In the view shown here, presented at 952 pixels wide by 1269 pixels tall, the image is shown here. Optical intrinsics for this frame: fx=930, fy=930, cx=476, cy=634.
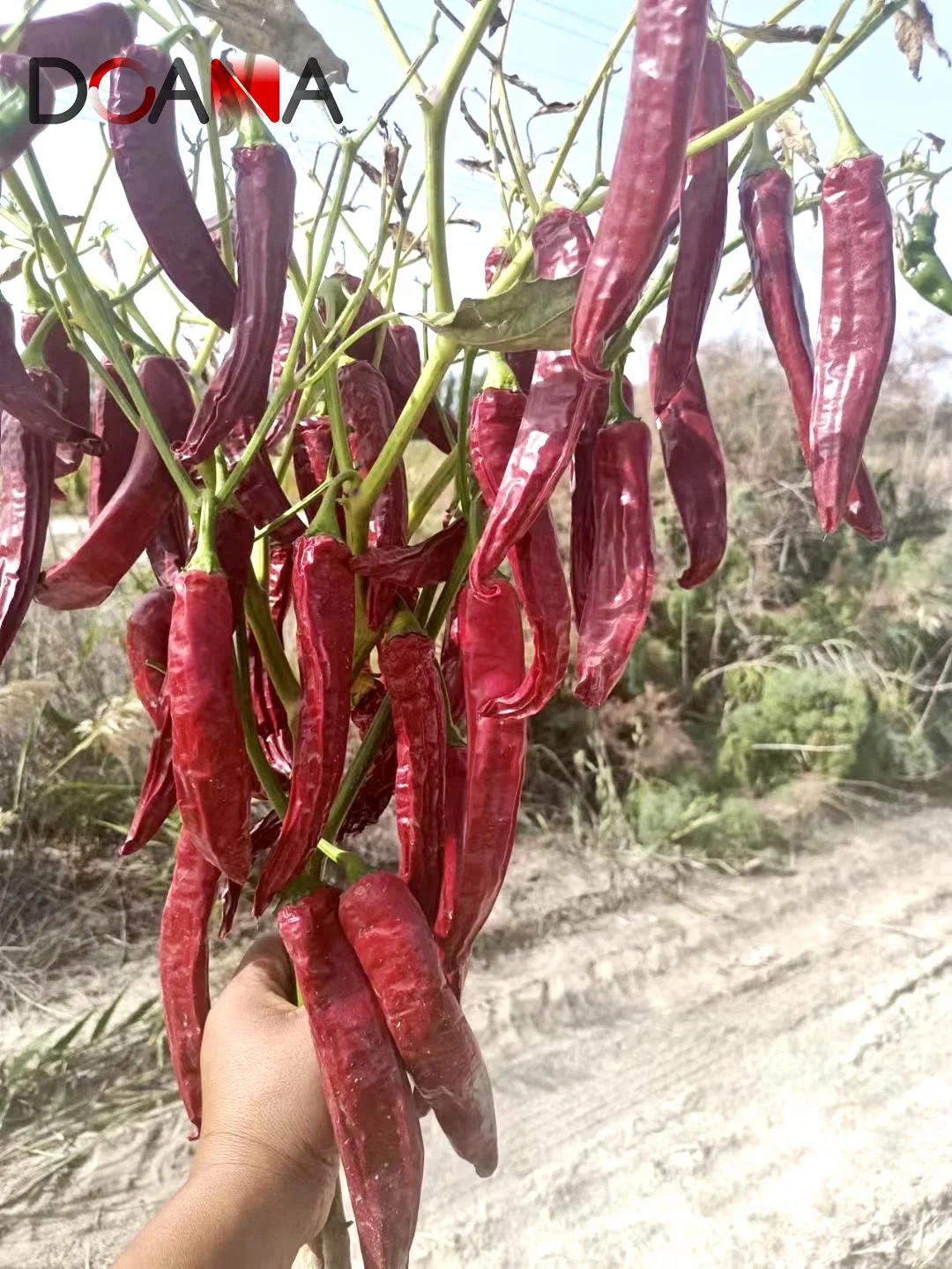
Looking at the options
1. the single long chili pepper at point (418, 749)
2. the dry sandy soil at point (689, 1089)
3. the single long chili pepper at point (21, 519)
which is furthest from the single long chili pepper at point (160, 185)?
the dry sandy soil at point (689, 1089)

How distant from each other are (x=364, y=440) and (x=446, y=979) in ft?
1.24

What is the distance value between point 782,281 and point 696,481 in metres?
0.13

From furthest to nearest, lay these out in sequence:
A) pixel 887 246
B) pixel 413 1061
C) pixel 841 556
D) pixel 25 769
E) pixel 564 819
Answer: pixel 841 556 < pixel 564 819 < pixel 25 769 < pixel 413 1061 < pixel 887 246

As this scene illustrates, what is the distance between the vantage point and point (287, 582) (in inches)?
29.7

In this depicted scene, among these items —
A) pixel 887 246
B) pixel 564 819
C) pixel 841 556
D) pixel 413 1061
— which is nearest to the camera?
pixel 887 246

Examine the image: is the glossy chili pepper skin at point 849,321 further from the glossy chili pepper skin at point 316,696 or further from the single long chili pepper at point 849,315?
the glossy chili pepper skin at point 316,696

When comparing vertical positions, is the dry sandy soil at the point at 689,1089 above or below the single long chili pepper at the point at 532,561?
below

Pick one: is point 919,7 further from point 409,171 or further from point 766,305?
point 409,171

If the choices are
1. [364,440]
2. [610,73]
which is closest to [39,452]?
[364,440]

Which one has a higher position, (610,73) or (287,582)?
(610,73)

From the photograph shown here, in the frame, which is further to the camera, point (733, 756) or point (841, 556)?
point (841, 556)

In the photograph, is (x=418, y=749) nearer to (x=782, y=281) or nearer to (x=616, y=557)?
(x=616, y=557)

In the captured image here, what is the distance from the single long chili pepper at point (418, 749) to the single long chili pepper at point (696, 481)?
0.60ft

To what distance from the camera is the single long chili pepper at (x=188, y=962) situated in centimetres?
69
